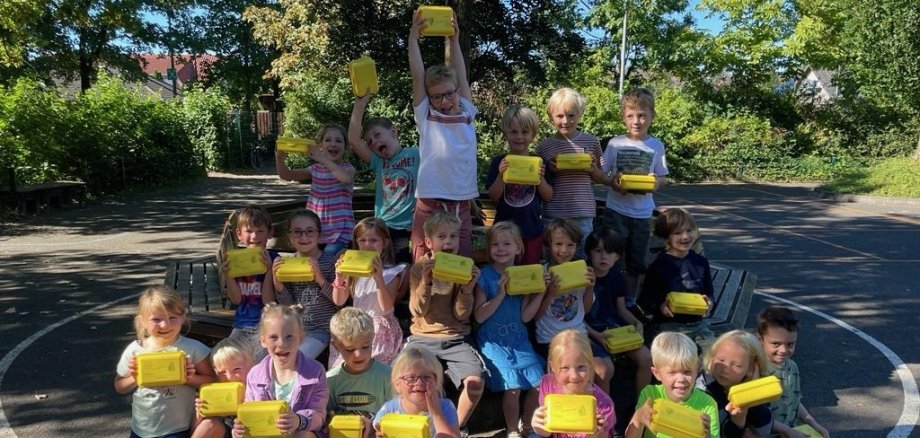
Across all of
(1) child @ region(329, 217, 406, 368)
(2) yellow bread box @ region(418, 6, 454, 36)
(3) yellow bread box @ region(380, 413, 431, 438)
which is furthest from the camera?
(2) yellow bread box @ region(418, 6, 454, 36)

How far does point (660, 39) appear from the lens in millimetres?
26656

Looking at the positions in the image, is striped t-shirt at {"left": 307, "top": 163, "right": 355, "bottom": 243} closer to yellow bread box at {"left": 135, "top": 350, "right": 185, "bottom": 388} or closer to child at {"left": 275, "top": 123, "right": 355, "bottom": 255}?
child at {"left": 275, "top": 123, "right": 355, "bottom": 255}

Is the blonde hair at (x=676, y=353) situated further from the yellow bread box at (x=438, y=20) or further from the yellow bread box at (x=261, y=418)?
the yellow bread box at (x=438, y=20)

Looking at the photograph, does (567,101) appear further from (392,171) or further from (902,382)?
(902,382)

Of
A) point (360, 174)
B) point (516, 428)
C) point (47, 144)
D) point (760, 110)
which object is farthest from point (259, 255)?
point (760, 110)

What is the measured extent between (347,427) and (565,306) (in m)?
1.52

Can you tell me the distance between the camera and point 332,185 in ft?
16.2

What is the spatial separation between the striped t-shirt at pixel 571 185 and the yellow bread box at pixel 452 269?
4.86 feet

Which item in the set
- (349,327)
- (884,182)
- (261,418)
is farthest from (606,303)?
(884,182)

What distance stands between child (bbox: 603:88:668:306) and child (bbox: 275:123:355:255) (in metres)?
1.88

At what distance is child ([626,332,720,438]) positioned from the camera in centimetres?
295

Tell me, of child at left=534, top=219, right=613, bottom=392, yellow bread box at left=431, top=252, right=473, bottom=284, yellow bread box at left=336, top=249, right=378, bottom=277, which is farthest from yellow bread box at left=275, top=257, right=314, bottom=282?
child at left=534, top=219, right=613, bottom=392

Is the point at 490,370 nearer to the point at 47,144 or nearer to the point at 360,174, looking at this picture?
the point at 47,144

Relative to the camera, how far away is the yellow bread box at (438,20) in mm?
4254
